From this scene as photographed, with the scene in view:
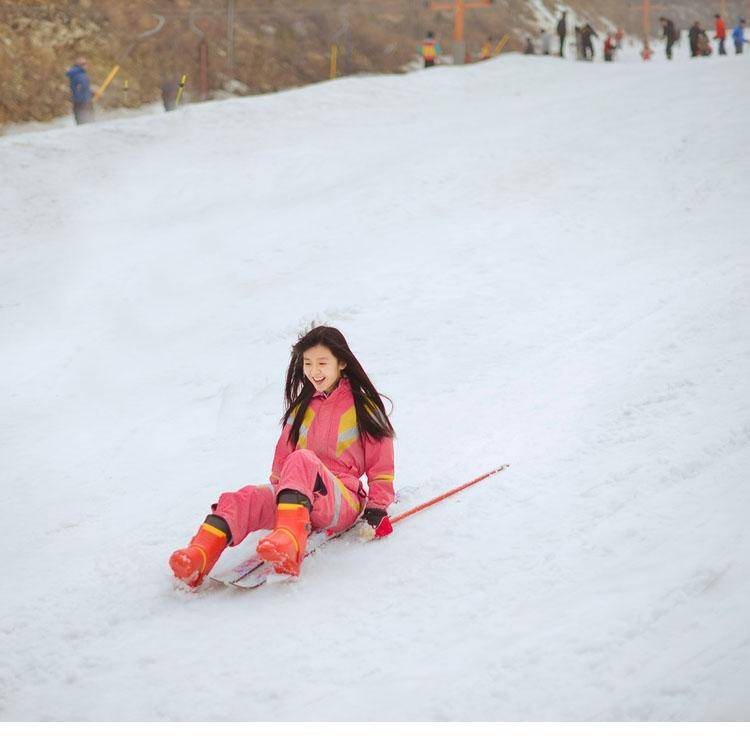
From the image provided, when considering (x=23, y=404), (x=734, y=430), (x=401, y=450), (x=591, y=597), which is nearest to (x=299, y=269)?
(x=23, y=404)

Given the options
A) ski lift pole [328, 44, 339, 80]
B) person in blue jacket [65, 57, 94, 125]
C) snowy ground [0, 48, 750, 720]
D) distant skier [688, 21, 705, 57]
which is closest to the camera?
snowy ground [0, 48, 750, 720]

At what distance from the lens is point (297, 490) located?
3.04 meters

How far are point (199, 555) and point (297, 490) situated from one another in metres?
0.39

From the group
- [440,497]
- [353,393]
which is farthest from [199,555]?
[440,497]

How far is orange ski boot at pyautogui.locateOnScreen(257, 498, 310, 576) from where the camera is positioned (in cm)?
291

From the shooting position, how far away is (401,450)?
14.2 ft

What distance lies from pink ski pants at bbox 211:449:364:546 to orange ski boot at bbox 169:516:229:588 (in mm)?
61

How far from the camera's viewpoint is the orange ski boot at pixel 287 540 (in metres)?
2.91

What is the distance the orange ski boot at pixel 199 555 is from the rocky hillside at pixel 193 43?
616 inches

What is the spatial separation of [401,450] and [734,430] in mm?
1516

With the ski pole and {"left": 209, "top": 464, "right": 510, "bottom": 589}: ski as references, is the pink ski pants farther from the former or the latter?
the ski pole

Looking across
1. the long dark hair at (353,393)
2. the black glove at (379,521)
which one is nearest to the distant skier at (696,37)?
the long dark hair at (353,393)

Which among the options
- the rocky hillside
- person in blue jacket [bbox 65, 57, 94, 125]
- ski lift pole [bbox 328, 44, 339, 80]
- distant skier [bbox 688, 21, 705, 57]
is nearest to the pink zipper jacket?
person in blue jacket [bbox 65, 57, 94, 125]
